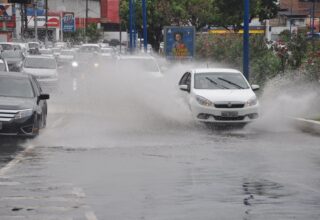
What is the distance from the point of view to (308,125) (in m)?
24.2

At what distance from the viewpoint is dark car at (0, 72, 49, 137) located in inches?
770

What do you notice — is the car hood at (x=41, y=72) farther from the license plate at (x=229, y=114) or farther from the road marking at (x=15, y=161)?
the road marking at (x=15, y=161)

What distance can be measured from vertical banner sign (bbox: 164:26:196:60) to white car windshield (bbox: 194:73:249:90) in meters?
23.2

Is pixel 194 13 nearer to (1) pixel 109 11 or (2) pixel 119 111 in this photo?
(2) pixel 119 111

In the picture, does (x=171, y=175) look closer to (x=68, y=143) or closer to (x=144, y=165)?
(x=144, y=165)

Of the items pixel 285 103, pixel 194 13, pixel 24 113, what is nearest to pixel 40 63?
pixel 285 103

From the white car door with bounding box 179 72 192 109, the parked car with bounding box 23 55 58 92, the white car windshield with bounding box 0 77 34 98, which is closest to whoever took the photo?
the white car windshield with bounding box 0 77 34 98

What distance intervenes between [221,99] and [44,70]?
1968cm

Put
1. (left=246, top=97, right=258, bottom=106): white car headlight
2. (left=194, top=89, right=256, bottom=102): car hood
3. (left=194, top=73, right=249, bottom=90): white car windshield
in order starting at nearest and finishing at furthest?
(left=194, top=89, right=256, bottom=102): car hood
(left=246, top=97, right=258, bottom=106): white car headlight
(left=194, top=73, right=249, bottom=90): white car windshield

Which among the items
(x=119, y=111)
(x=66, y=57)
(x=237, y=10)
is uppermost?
(x=237, y=10)

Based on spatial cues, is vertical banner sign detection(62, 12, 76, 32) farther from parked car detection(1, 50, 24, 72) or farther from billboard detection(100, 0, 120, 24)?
parked car detection(1, 50, 24, 72)

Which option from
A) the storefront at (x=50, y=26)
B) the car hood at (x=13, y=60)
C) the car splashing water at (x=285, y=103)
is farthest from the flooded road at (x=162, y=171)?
the storefront at (x=50, y=26)

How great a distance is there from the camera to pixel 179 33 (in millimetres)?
49875

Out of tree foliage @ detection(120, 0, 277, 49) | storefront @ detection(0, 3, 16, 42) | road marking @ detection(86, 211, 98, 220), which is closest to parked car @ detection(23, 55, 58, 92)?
tree foliage @ detection(120, 0, 277, 49)
